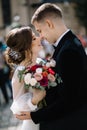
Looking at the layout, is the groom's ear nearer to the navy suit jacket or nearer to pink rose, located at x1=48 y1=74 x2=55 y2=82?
the navy suit jacket

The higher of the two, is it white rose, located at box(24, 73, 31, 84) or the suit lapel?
the suit lapel

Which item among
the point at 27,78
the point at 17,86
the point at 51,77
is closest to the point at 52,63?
the point at 51,77

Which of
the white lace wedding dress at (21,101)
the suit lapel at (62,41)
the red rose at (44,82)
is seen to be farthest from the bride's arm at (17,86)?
the suit lapel at (62,41)

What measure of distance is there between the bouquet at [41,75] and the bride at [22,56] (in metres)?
0.15

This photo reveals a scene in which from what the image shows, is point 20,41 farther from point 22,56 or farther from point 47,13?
point 47,13

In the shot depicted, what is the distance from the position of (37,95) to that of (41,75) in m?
0.14

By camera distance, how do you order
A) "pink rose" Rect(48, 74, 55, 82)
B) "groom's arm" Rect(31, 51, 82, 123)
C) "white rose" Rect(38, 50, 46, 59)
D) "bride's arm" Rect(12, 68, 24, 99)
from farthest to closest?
1. "bride's arm" Rect(12, 68, 24, 99)
2. "white rose" Rect(38, 50, 46, 59)
3. "pink rose" Rect(48, 74, 55, 82)
4. "groom's arm" Rect(31, 51, 82, 123)

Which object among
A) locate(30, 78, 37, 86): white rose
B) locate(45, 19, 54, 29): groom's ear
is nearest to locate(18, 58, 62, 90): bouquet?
locate(30, 78, 37, 86): white rose

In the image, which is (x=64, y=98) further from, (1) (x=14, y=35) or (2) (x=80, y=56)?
(1) (x=14, y=35)

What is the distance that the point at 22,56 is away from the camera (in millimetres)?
3797

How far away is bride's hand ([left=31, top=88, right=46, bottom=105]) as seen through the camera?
11.4 feet

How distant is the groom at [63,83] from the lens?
331 centimetres

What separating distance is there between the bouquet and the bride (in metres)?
0.15

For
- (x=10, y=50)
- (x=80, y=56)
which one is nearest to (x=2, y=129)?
(x=10, y=50)
